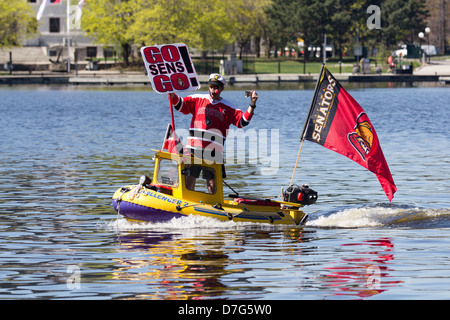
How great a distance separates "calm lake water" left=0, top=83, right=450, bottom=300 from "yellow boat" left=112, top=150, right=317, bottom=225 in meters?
0.21

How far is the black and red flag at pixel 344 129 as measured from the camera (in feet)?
59.2

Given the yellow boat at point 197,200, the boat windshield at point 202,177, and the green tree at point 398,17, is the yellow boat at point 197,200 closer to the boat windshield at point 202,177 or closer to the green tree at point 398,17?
the boat windshield at point 202,177

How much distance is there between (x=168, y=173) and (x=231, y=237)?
2203mm

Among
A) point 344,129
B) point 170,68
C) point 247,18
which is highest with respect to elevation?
point 247,18

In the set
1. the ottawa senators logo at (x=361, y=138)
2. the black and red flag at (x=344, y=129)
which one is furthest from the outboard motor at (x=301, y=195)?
the ottawa senators logo at (x=361, y=138)

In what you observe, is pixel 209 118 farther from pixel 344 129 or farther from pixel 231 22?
pixel 231 22

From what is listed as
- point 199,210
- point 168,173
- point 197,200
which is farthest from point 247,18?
point 199,210

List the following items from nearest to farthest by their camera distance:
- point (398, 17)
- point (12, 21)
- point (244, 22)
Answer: point (12, 21) → point (398, 17) → point (244, 22)

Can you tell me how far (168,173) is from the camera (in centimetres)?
1788

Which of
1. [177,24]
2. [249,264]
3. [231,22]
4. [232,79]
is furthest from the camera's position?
[231,22]

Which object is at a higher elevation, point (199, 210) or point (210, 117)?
point (210, 117)

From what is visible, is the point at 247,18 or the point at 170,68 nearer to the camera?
the point at 170,68

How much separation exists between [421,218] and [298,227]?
2712 mm

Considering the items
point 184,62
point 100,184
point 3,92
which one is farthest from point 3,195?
point 3,92
